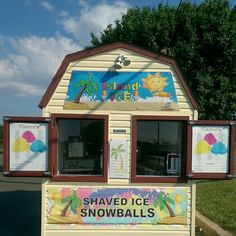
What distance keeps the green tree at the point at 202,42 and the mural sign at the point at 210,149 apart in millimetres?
8269

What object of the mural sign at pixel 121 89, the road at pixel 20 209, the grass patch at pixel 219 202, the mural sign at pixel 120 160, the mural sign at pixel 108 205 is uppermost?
the mural sign at pixel 121 89

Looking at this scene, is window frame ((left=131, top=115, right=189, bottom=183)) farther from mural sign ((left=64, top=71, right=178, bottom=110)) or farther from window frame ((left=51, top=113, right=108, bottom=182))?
window frame ((left=51, top=113, right=108, bottom=182))

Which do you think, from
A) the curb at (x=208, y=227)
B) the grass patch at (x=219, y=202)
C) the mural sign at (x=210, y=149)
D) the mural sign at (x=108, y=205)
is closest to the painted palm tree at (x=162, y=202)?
the mural sign at (x=108, y=205)

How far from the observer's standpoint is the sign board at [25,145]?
7.00 m

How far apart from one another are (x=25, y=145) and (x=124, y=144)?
1557mm

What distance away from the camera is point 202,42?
15664mm

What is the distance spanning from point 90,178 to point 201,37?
32.6ft

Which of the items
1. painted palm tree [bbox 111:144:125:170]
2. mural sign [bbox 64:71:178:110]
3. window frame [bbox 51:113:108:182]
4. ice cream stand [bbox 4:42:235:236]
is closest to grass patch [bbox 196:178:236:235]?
ice cream stand [bbox 4:42:235:236]

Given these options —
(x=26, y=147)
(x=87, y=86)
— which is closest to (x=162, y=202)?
(x=87, y=86)

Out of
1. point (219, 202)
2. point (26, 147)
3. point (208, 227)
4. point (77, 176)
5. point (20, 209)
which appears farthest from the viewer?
point (20, 209)

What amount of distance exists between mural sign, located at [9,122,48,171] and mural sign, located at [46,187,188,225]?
0.52 m

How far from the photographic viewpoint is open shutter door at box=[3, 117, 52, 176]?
23.0 ft

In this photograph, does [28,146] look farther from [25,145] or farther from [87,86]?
[87,86]

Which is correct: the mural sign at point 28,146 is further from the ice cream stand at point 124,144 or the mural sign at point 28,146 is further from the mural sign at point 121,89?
the mural sign at point 121,89
